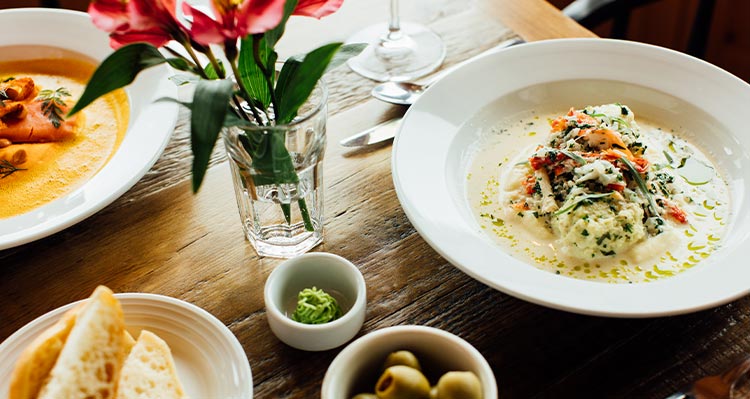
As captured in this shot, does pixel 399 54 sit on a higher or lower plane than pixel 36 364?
lower

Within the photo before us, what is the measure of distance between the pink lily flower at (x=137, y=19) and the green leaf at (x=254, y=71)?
0.55ft

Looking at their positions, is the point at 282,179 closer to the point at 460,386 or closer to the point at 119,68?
the point at 119,68

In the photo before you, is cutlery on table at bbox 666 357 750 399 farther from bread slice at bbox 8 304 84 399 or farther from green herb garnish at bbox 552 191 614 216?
bread slice at bbox 8 304 84 399

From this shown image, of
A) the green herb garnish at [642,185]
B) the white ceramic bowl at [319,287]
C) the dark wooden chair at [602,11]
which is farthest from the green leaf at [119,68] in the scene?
the dark wooden chair at [602,11]

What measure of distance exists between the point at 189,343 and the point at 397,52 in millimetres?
997

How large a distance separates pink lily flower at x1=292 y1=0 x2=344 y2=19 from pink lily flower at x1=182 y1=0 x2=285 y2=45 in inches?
4.1

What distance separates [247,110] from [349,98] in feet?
1.76

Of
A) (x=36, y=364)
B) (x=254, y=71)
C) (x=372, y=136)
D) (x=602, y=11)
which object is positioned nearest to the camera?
(x=36, y=364)

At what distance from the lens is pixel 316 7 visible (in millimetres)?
974

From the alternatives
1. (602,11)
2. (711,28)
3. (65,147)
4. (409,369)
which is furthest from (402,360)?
(711,28)

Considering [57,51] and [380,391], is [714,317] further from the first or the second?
[57,51]

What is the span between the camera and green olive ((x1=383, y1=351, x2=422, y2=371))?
939mm

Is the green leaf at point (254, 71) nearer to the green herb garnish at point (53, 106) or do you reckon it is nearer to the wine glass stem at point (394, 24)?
the green herb garnish at point (53, 106)

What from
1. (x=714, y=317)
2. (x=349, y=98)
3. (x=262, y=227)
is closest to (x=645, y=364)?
(x=714, y=317)
